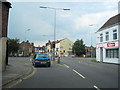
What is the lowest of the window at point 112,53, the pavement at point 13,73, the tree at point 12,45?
the pavement at point 13,73

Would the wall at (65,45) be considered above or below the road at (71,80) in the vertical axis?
above

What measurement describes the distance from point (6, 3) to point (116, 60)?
60.0 feet

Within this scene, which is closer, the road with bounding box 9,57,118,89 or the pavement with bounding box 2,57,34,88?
the road with bounding box 9,57,118,89

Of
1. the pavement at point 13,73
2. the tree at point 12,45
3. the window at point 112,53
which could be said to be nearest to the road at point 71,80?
the pavement at point 13,73

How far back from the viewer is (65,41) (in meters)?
88.5

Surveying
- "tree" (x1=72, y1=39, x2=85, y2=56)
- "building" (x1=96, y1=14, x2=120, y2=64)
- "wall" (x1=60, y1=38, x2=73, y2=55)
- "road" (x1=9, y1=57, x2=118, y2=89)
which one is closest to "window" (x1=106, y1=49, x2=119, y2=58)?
"building" (x1=96, y1=14, x2=120, y2=64)

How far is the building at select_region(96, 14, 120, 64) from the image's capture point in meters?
23.3

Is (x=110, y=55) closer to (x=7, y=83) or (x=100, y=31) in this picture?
(x=100, y=31)

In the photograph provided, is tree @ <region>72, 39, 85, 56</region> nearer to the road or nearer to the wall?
the wall

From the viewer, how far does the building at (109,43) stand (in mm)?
23275

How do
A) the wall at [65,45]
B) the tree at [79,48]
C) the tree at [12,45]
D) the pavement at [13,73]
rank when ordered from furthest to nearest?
the wall at [65,45] < the tree at [79,48] < the tree at [12,45] < the pavement at [13,73]

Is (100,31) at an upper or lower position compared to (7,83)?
→ upper

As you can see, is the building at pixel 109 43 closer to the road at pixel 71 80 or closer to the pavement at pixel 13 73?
the road at pixel 71 80

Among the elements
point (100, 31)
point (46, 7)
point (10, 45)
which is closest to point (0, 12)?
point (46, 7)
